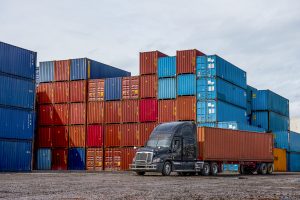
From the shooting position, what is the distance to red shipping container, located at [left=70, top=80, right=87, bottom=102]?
4456 centimetres

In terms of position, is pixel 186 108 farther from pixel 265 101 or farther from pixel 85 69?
pixel 265 101

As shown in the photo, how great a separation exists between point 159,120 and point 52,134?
466 inches

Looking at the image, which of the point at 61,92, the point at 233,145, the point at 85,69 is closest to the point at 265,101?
the point at 85,69

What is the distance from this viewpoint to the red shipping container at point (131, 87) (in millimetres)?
A: 42406

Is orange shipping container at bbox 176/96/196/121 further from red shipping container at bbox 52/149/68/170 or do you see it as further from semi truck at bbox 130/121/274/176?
red shipping container at bbox 52/149/68/170

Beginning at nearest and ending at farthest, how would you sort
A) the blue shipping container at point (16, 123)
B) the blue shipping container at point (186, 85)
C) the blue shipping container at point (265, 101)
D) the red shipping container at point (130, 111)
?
the blue shipping container at point (16, 123), the blue shipping container at point (186, 85), the red shipping container at point (130, 111), the blue shipping container at point (265, 101)

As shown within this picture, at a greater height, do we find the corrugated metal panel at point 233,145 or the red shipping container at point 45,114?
the red shipping container at point 45,114

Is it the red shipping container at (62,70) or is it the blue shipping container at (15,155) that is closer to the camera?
the blue shipping container at (15,155)

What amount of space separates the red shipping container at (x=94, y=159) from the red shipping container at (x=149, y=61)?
8.70 meters

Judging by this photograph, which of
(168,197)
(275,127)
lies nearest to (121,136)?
(275,127)

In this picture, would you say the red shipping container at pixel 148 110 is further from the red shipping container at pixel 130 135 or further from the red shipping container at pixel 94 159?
the red shipping container at pixel 94 159

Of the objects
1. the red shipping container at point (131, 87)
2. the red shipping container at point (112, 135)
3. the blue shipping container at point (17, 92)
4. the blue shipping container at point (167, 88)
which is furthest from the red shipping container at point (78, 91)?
the blue shipping container at point (17, 92)

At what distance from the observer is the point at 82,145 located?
145ft

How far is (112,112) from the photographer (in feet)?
143
